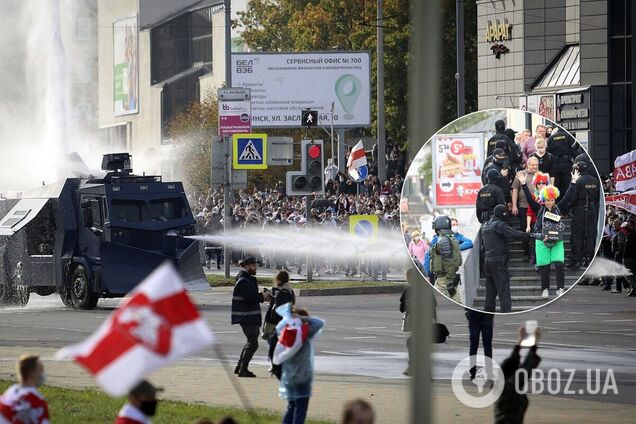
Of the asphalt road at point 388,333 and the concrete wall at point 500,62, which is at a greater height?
the concrete wall at point 500,62

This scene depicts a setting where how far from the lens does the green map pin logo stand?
59375 mm

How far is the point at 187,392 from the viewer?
17.5 m

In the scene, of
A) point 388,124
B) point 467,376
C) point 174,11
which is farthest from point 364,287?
point 174,11

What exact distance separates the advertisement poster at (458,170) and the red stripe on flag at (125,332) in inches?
288

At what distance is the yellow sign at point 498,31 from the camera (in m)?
62.2

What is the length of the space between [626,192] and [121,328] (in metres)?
25.4

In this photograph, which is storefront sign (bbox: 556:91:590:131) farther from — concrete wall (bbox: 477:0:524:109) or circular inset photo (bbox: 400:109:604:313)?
circular inset photo (bbox: 400:109:604:313)

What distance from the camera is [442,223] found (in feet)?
52.5

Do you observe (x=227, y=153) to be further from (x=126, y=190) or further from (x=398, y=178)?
(x=398, y=178)

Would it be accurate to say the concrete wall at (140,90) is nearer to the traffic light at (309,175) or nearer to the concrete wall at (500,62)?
the concrete wall at (500,62)

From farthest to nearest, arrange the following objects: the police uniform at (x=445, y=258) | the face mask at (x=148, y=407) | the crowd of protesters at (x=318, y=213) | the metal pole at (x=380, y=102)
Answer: the metal pole at (x=380, y=102) < the crowd of protesters at (x=318, y=213) < the police uniform at (x=445, y=258) < the face mask at (x=148, y=407)

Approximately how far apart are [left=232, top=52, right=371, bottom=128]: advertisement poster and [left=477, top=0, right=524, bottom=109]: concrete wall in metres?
6.11

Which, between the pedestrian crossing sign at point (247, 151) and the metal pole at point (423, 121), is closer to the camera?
the metal pole at point (423, 121)

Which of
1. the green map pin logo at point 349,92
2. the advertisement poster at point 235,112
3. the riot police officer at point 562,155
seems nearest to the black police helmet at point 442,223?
the riot police officer at point 562,155
